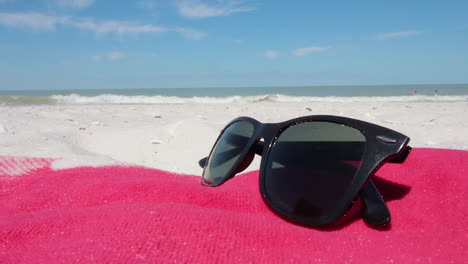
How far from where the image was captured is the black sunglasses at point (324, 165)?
0.85m

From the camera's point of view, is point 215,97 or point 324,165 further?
point 215,97

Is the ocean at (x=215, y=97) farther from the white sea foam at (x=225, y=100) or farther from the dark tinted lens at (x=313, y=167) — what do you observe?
the dark tinted lens at (x=313, y=167)

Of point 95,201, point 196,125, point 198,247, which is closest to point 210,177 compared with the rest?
point 95,201

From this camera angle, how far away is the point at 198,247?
1.99ft

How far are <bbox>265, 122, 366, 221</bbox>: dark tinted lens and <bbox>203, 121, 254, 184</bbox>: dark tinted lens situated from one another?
0.71 feet

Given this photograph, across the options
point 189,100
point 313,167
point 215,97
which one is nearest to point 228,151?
point 313,167

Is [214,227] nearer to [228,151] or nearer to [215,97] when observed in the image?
[228,151]

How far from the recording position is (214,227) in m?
0.69

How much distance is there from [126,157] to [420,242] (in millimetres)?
1883

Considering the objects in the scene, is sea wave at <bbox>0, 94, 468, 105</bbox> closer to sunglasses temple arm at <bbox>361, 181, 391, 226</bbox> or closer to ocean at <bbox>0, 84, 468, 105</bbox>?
ocean at <bbox>0, 84, 468, 105</bbox>

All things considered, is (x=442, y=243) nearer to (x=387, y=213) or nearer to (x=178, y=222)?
(x=387, y=213)

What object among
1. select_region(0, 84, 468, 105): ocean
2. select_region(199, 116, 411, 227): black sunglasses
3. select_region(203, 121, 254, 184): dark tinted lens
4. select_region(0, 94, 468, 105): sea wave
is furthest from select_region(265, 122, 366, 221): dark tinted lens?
select_region(0, 84, 468, 105): ocean

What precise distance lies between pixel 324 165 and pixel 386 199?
215 millimetres

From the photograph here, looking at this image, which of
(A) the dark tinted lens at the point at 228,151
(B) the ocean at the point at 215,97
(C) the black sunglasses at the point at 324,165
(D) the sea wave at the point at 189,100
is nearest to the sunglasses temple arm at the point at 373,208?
(C) the black sunglasses at the point at 324,165
